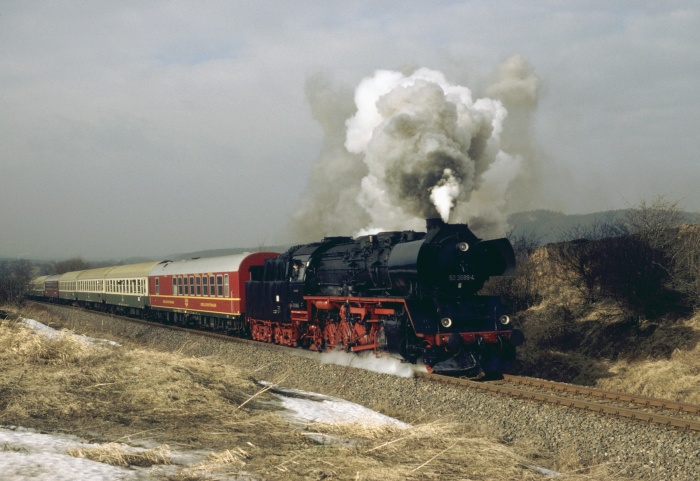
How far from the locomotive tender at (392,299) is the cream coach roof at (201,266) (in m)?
0.56

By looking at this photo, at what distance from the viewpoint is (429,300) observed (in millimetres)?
14539

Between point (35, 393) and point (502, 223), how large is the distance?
1917 centimetres

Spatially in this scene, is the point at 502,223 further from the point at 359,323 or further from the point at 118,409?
the point at 118,409

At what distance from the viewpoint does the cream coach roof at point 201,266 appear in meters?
25.3

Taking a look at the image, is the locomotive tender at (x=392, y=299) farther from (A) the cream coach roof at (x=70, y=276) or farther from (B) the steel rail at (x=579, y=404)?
(A) the cream coach roof at (x=70, y=276)

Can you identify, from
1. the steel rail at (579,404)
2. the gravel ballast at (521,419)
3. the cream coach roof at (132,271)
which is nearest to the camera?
the gravel ballast at (521,419)

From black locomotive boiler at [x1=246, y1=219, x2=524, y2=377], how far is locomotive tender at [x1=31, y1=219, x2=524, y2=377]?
23mm

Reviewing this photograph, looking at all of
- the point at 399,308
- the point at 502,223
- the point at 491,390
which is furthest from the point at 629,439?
the point at 502,223

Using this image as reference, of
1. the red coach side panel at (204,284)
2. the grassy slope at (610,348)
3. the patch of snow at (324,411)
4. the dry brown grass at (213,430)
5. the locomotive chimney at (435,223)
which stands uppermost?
the locomotive chimney at (435,223)

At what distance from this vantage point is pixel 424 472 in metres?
5.89

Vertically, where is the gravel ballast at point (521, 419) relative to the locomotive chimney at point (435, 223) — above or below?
below

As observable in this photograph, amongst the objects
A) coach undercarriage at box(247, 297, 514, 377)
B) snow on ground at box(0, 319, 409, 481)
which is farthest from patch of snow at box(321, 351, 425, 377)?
snow on ground at box(0, 319, 409, 481)

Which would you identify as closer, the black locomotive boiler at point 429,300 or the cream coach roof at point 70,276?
the black locomotive boiler at point 429,300

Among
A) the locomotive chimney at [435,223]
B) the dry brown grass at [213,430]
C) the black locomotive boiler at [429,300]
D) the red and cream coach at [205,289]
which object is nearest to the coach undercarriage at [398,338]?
the black locomotive boiler at [429,300]
